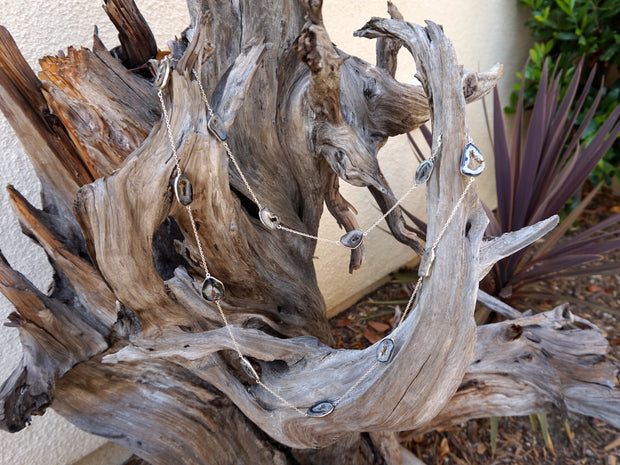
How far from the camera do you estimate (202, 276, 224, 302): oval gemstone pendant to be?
809 mm

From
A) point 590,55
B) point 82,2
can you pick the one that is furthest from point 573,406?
point 590,55

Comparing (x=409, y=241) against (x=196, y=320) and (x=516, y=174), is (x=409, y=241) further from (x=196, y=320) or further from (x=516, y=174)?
(x=516, y=174)

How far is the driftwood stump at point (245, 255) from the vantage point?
73 centimetres

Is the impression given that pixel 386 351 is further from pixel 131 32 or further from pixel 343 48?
pixel 343 48

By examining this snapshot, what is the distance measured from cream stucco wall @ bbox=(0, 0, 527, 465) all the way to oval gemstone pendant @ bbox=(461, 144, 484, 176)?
93 centimetres

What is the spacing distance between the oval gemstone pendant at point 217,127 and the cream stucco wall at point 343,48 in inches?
24.0

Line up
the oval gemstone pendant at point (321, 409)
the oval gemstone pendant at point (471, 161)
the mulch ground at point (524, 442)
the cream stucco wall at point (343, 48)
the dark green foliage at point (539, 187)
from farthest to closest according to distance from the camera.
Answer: the dark green foliage at point (539, 187), the mulch ground at point (524, 442), the cream stucco wall at point (343, 48), the oval gemstone pendant at point (321, 409), the oval gemstone pendant at point (471, 161)

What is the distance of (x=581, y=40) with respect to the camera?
2.31 metres

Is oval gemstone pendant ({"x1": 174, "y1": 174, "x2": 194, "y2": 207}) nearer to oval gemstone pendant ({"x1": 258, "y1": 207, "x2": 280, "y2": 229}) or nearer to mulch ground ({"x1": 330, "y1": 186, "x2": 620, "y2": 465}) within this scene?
oval gemstone pendant ({"x1": 258, "y1": 207, "x2": 280, "y2": 229})

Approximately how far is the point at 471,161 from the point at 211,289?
0.45 m

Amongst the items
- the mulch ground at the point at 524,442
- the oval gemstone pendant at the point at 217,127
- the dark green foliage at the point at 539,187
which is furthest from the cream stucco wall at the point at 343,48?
the oval gemstone pendant at the point at 217,127

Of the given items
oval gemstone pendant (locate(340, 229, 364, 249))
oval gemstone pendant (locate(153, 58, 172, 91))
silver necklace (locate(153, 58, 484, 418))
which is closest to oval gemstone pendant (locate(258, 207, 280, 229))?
silver necklace (locate(153, 58, 484, 418))

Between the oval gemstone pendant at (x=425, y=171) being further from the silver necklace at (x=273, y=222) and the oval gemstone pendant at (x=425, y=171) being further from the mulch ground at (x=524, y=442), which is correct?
the mulch ground at (x=524, y=442)

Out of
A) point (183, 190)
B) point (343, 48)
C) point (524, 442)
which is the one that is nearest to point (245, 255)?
point (183, 190)
